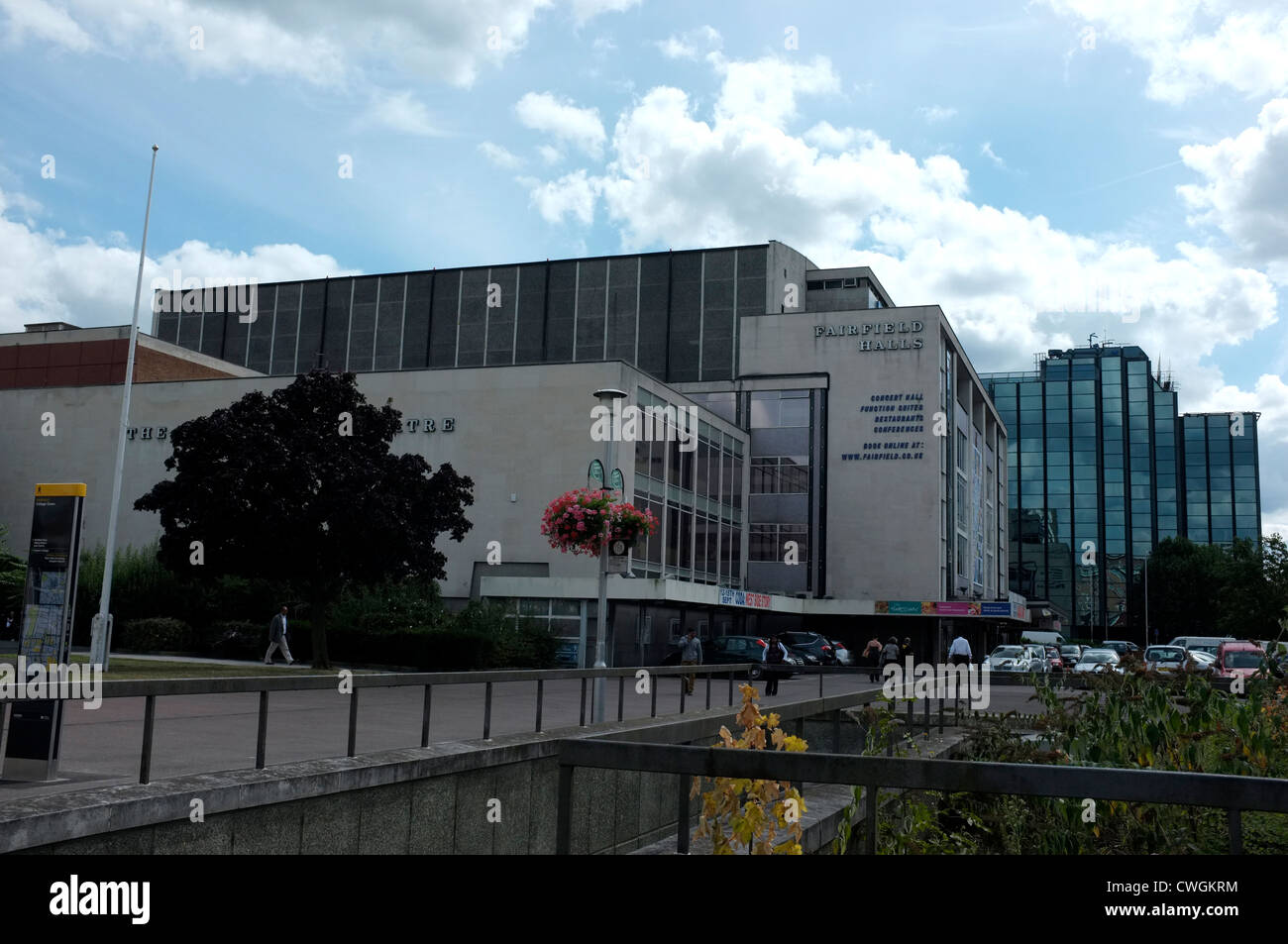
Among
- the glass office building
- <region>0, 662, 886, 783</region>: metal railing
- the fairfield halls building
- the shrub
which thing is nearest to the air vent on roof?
the fairfield halls building

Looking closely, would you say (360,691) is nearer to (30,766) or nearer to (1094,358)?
(30,766)

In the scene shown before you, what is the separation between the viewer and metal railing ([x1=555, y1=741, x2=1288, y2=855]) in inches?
127

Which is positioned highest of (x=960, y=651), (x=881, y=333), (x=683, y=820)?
(x=881, y=333)

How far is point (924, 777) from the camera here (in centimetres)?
354

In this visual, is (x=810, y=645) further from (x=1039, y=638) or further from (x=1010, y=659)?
(x=1039, y=638)

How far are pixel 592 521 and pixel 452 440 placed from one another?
98.3ft

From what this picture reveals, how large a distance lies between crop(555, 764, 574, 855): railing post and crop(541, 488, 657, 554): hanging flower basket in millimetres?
12745

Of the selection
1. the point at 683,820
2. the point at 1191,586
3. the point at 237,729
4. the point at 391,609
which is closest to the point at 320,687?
the point at 237,729

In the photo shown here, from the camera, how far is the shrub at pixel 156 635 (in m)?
37.4

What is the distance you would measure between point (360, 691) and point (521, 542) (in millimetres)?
35608

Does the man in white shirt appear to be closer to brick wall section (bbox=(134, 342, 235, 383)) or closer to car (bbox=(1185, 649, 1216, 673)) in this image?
car (bbox=(1185, 649, 1216, 673))
